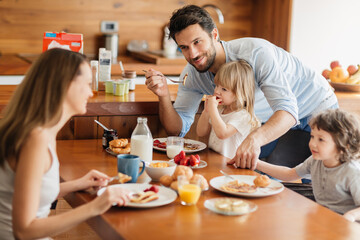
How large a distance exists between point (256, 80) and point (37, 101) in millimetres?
1260

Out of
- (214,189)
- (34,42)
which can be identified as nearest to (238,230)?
(214,189)

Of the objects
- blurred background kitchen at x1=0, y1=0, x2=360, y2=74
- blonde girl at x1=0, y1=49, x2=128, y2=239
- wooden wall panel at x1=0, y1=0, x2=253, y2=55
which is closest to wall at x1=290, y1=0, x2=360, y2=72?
blurred background kitchen at x1=0, y1=0, x2=360, y2=74

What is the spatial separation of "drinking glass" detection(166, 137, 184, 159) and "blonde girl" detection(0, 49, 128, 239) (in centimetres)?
66

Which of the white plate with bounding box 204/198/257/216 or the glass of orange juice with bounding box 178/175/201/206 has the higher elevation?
the glass of orange juice with bounding box 178/175/201/206

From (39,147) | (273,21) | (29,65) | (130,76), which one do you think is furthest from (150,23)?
(39,147)

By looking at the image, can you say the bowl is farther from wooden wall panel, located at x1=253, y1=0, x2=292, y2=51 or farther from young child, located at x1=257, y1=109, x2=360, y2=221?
wooden wall panel, located at x1=253, y1=0, x2=292, y2=51

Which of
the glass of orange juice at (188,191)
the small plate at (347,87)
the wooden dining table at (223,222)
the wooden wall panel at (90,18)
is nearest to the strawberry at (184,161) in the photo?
the wooden dining table at (223,222)

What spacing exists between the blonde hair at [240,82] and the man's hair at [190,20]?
215mm

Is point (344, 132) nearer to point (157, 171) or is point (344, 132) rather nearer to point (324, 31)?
point (157, 171)

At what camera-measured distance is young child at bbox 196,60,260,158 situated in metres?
2.33

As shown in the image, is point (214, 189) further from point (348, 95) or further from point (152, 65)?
point (152, 65)

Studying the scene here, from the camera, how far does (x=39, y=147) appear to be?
4.64 ft

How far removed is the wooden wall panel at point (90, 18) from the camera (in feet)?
14.7

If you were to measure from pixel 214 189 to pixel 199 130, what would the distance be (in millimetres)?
758
